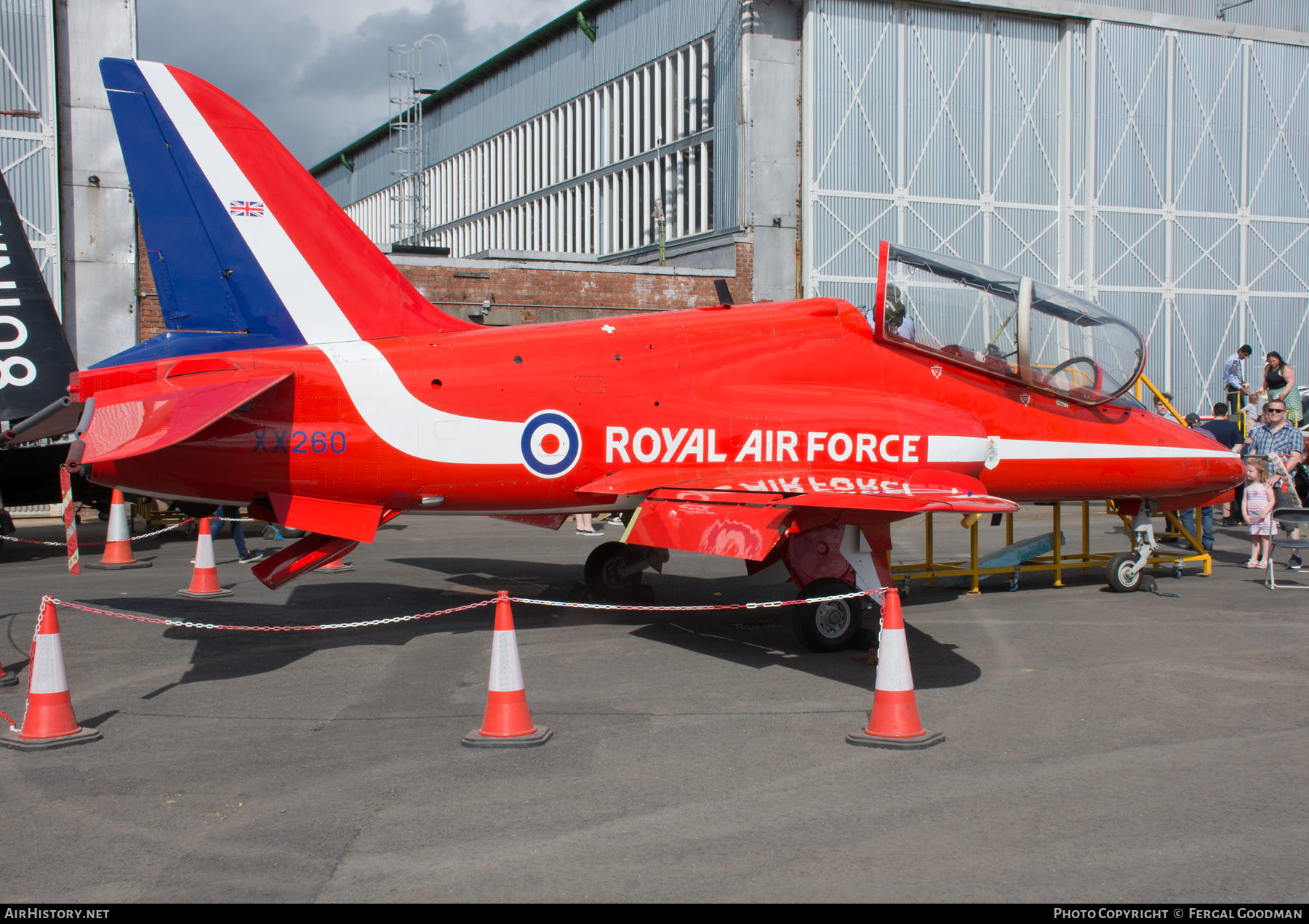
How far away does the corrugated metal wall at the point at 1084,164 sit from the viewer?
25.7 metres

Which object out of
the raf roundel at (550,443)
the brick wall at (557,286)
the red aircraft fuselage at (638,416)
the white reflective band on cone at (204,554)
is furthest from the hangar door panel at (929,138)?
the raf roundel at (550,443)

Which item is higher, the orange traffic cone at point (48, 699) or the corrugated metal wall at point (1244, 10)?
the corrugated metal wall at point (1244, 10)

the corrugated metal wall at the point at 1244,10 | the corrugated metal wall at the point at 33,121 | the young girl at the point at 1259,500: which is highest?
the corrugated metal wall at the point at 1244,10

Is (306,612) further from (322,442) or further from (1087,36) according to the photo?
(1087,36)

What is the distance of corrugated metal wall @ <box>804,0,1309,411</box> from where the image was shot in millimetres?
25734

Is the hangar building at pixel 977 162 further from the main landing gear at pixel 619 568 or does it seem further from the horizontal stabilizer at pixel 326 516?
the horizontal stabilizer at pixel 326 516

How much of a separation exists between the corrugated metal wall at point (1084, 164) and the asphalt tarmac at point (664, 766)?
17.9 meters

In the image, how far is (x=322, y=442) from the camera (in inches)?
320

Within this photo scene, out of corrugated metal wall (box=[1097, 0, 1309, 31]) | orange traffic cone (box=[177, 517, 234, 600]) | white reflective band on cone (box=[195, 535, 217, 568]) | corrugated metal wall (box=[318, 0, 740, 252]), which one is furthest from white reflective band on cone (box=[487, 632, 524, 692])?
corrugated metal wall (box=[1097, 0, 1309, 31])

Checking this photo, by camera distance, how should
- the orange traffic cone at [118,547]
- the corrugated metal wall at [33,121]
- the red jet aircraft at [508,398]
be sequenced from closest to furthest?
the red jet aircraft at [508,398] < the orange traffic cone at [118,547] < the corrugated metal wall at [33,121]

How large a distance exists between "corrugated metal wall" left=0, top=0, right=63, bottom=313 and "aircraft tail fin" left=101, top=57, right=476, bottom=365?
13.7 metres

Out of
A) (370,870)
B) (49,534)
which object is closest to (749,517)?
(370,870)

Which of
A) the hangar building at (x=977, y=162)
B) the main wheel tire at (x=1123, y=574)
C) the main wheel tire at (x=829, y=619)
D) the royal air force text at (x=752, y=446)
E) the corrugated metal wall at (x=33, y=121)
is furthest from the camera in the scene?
the hangar building at (x=977, y=162)

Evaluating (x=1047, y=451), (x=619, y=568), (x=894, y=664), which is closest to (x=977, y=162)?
(x=1047, y=451)
